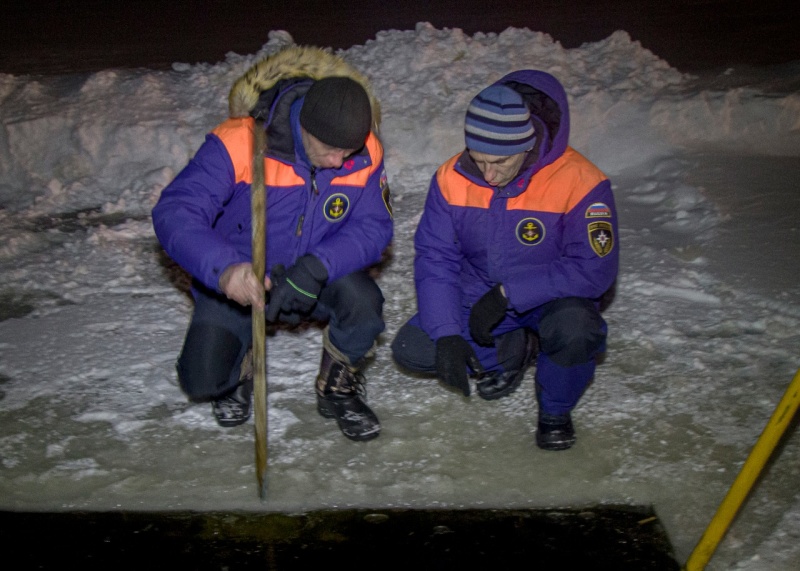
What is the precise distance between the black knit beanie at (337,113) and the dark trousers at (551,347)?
2.90 ft

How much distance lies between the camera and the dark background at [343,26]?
863 cm

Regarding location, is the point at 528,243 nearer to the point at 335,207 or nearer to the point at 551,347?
the point at 551,347

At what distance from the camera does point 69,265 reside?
4793mm

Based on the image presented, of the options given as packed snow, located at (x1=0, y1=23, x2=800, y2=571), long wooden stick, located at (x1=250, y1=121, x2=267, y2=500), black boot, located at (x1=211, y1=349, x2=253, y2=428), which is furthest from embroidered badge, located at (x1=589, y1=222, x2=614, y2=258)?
black boot, located at (x1=211, y1=349, x2=253, y2=428)

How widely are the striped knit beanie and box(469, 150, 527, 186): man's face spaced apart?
31 mm

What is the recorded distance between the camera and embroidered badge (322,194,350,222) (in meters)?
3.24

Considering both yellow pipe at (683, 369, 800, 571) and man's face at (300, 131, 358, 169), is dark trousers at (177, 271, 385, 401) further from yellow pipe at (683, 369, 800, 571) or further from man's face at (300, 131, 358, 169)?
yellow pipe at (683, 369, 800, 571)

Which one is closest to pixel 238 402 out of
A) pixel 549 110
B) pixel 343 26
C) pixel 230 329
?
pixel 230 329

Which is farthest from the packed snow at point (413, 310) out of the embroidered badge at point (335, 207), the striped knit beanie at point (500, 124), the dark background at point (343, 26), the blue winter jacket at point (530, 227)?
the dark background at point (343, 26)

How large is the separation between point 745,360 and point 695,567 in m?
1.40

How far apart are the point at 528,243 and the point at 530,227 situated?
0.06 meters

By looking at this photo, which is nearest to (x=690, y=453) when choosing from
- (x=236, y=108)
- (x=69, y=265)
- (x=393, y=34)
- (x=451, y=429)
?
(x=451, y=429)

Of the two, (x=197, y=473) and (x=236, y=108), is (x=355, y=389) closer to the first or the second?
(x=197, y=473)

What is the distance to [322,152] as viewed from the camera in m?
3.04
